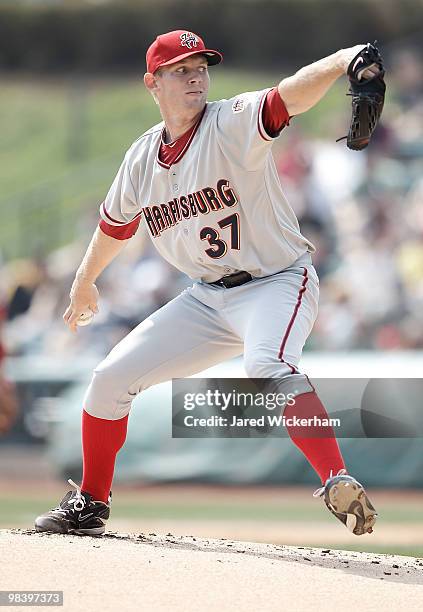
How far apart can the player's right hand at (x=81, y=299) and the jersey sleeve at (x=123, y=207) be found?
276 mm

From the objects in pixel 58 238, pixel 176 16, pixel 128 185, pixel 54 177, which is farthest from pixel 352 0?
pixel 128 185

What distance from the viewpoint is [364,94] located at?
12.9ft

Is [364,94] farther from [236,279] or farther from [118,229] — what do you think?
[118,229]

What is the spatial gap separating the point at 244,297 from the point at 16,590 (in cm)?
153

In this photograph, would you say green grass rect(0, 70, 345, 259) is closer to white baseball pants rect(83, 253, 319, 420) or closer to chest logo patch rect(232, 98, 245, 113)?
white baseball pants rect(83, 253, 319, 420)

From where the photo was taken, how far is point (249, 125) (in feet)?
14.2

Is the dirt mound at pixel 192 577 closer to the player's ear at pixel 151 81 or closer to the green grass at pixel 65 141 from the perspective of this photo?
the player's ear at pixel 151 81

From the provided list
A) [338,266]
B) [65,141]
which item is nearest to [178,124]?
[338,266]

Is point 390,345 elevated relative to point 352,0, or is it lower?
lower

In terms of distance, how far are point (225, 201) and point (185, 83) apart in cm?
54

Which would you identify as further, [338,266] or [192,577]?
[338,266]

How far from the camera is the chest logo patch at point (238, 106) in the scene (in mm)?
4410

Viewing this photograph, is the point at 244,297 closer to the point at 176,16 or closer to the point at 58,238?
the point at 58,238

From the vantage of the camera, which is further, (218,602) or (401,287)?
(401,287)
